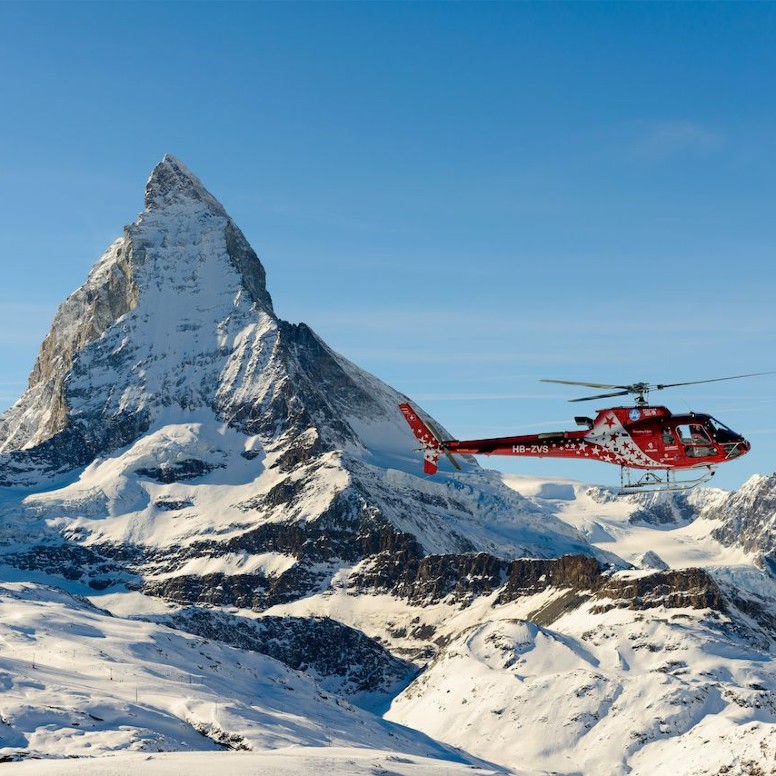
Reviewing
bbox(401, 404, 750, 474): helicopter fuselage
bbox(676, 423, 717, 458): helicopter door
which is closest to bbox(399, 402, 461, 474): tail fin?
bbox(401, 404, 750, 474): helicopter fuselage

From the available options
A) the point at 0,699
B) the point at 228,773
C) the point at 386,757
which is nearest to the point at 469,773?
the point at 386,757

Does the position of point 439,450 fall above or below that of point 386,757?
above

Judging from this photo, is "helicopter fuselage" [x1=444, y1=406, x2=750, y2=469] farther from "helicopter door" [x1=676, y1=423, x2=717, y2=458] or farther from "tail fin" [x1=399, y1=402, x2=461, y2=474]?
"tail fin" [x1=399, y1=402, x2=461, y2=474]

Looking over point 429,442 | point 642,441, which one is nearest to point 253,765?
point 429,442

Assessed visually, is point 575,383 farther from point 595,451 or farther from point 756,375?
point 756,375

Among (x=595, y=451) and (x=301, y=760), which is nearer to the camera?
(x=595, y=451)

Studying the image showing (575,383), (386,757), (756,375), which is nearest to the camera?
(756,375)

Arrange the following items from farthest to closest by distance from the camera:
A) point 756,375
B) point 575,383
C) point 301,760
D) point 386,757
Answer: point 386,757 → point 301,760 → point 575,383 → point 756,375

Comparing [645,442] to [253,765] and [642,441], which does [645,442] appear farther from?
[253,765]
